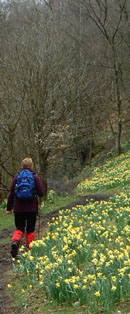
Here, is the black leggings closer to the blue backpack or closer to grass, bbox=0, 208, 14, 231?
the blue backpack

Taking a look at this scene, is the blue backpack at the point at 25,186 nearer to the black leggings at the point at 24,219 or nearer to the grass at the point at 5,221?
the black leggings at the point at 24,219

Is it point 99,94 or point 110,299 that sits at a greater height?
point 99,94

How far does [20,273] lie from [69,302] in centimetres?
185

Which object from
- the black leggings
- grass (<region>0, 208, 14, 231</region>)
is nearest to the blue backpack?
the black leggings

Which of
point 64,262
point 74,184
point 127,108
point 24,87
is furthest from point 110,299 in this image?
point 127,108

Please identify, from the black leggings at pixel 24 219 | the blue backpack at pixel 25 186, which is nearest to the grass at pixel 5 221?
the black leggings at pixel 24 219

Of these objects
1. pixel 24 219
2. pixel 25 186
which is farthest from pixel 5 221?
pixel 25 186

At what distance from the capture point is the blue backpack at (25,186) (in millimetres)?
6945

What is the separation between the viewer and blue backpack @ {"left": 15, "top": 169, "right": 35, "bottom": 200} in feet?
22.8

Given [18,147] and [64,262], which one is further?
[18,147]

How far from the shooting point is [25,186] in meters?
6.95

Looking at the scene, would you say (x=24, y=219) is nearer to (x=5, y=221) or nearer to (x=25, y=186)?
(x=25, y=186)

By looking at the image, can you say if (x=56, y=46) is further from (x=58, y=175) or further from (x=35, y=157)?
(x=58, y=175)

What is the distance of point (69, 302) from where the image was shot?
172 inches
